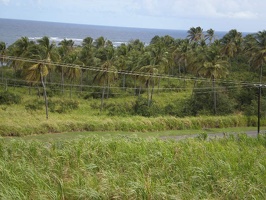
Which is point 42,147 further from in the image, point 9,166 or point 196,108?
point 196,108

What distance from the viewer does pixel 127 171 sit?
1071 cm

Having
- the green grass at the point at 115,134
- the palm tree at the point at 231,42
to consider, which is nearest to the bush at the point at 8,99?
the green grass at the point at 115,134

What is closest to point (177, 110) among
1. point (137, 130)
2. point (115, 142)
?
point (137, 130)

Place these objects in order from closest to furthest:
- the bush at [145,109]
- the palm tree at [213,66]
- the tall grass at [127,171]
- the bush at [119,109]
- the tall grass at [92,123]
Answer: the tall grass at [127,171], the tall grass at [92,123], the bush at [119,109], the bush at [145,109], the palm tree at [213,66]

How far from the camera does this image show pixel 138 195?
8898mm

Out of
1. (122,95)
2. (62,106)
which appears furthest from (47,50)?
(122,95)

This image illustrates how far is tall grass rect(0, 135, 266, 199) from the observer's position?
8.93 metres

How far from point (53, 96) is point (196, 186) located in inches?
1516

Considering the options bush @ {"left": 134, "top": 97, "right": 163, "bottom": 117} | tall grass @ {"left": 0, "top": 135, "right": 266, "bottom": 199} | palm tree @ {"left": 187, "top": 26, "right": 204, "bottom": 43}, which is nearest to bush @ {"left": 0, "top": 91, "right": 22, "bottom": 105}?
bush @ {"left": 134, "top": 97, "right": 163, "bottom": 117}

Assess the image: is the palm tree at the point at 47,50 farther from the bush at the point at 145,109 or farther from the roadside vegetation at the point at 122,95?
the bush at the point at 145,109

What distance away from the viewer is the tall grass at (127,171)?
29.3 ft

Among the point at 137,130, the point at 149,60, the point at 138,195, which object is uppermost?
the point at 149,60

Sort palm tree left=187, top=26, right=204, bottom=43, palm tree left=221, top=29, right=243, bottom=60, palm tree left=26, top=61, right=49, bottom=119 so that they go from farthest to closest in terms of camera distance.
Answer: palm tree left=187, top=26, right=204, bottom=43 → palm tree left=221, top=29, right=243, bottom=60 → palm tree left=26, top=61, right=49, bottom=119

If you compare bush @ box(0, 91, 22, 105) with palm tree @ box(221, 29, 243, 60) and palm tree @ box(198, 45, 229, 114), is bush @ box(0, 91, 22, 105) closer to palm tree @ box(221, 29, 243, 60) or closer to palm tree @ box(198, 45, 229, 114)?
palm tree @ box(198, 45, 229, 114)
